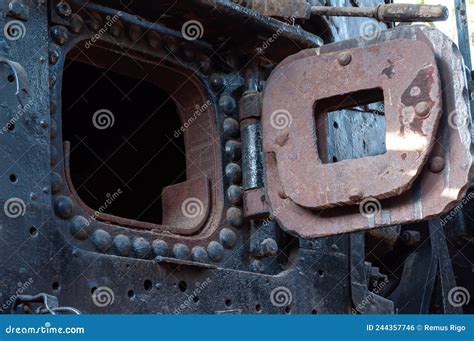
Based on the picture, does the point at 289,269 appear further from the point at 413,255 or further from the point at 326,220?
the point at 413,255

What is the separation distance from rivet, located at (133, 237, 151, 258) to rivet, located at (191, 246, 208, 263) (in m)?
0.30

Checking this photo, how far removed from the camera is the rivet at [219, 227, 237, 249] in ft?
18.5

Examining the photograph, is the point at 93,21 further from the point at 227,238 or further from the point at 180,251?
the point at 227,238

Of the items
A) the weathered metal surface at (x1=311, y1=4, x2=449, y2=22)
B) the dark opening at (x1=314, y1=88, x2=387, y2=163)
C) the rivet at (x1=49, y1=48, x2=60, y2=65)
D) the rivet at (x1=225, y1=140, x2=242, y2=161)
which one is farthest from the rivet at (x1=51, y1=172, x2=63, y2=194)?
the weathered metal surface at (x1=311, y1=4, x2=449, y2=22)

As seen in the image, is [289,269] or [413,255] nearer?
[289,269]

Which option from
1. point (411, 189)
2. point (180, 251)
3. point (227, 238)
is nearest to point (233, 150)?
point (227, 238)

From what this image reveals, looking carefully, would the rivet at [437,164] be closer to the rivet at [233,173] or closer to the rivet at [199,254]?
the rivet at [233,173]

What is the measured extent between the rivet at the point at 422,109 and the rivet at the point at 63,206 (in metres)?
1.74

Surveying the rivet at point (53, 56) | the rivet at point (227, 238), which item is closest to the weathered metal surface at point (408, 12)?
the rivet at point (227, 238)

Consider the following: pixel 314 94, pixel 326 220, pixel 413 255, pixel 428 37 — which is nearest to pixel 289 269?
pixel 326 220

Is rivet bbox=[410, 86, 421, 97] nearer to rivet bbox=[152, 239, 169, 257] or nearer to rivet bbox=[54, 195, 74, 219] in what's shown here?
rivet bbox=[152, 239, 169, 257]

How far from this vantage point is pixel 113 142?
24.2ft

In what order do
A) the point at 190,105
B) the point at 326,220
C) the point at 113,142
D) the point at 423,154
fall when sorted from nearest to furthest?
1. the point at 423,154
2. the point at 326,220
3. the point at 190,105
4. the point at 113,142

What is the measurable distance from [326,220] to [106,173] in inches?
106
